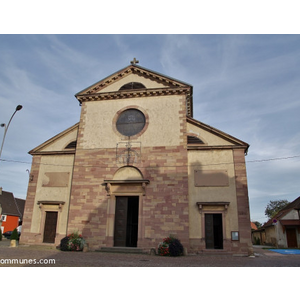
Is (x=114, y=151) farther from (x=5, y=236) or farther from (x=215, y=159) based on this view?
(x=5, y=236)

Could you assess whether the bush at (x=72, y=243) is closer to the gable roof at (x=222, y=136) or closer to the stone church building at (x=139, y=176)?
the stone church building at (x=139, y=176)

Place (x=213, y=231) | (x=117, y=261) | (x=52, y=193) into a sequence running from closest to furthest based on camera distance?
(x=117, y=261) → (x=213, y=231) → (x=52, y=193)

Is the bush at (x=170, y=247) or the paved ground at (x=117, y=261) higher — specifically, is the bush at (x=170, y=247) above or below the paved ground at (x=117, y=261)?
above

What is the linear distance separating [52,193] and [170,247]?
28.4ft

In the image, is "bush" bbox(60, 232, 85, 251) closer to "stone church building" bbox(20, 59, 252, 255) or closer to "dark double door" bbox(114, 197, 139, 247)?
"stone church building" bbox(20, 59, 252, 255)

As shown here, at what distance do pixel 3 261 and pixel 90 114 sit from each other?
1161 centimetres

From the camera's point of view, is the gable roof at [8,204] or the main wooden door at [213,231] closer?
the main wooden door at [213,231]

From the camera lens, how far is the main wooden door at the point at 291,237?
2983 cm

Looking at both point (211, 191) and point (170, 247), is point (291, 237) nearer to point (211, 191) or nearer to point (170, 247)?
point (211, 191)

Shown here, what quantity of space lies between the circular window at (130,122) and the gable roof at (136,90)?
123 centimetres

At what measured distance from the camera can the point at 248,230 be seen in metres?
15.6

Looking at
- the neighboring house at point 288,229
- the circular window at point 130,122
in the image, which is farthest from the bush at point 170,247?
the neighboring house at point 288,229

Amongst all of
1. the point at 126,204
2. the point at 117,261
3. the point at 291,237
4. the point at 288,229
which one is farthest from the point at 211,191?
the point at 291,237

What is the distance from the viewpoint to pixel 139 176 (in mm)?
17766
